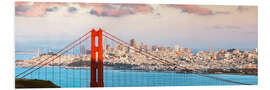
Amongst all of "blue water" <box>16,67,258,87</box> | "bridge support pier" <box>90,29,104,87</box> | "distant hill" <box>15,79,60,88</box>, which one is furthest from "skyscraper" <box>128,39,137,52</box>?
"distant hill" <box>15,79,60,88</box>

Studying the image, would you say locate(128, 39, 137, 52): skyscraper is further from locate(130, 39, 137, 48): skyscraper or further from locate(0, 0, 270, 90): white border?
locate(0, 0, 270, 90): white border

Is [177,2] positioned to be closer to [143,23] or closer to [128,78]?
[143,23]

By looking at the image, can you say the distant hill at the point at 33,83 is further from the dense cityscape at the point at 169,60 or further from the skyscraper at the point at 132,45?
the skyscraper at the point at 132,45

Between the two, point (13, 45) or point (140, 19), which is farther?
point (140, 19)

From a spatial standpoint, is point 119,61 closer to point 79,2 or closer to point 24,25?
point 79,2

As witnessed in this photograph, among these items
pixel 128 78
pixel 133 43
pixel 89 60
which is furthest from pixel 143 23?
pixel 89 60
